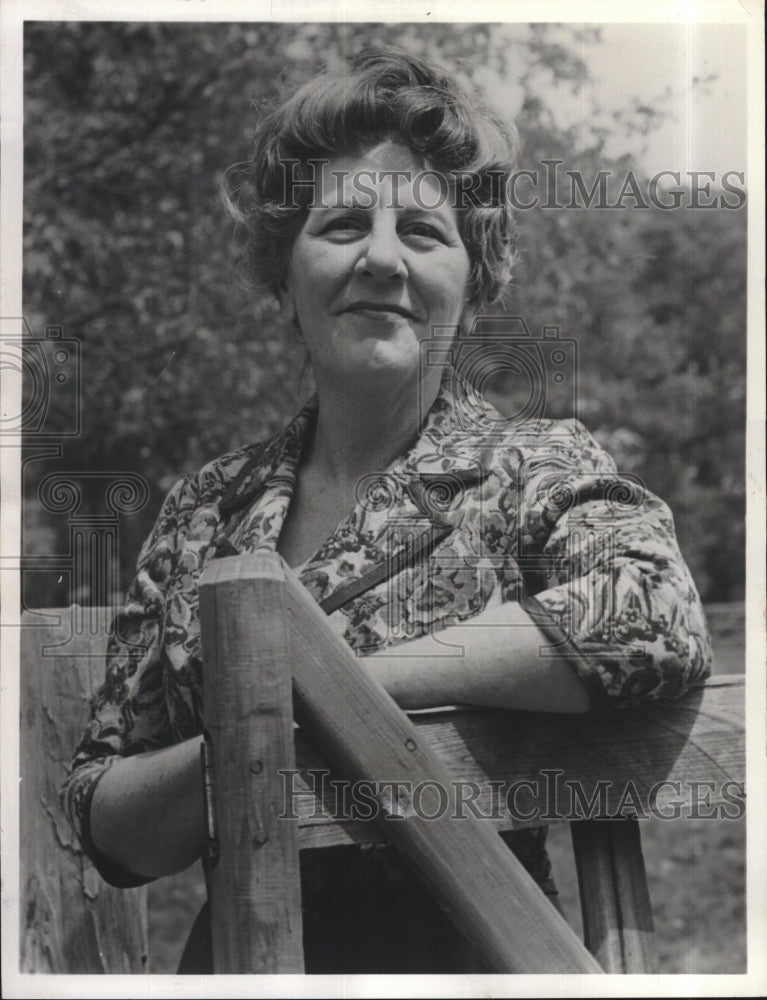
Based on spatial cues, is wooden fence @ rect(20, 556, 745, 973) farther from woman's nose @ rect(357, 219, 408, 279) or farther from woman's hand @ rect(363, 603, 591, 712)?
woman's nose @ rect(357, 219, 408, 279)

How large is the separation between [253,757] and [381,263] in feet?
3.21

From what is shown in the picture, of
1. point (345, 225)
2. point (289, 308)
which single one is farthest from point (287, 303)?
point (345, 225)

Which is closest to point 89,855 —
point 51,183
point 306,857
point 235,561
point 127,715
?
point 127,715

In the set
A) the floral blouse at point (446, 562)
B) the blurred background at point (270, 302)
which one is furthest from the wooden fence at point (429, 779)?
the blurred background at point (270, 302)

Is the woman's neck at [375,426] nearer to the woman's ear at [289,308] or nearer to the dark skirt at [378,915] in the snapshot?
the woman's ear at [289,308]

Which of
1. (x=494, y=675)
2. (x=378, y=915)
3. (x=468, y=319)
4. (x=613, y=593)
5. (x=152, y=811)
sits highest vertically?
(x=468, y=319)

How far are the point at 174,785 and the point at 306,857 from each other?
0.27 m

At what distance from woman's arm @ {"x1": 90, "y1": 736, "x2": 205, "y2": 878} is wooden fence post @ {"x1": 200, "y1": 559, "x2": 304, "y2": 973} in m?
0.16

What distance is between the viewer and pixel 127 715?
2.70 meters

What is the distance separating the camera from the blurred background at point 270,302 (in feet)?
9.61

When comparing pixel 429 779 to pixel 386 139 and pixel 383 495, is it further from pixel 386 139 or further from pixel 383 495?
pixel 386 139

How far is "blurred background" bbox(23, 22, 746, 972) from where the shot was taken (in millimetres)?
2928

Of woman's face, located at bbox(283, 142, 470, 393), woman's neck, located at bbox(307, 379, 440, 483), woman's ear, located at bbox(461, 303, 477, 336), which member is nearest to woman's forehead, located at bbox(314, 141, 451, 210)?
woman's face, located at bbox(283, 142, 470, 393)

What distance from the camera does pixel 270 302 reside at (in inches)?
122
